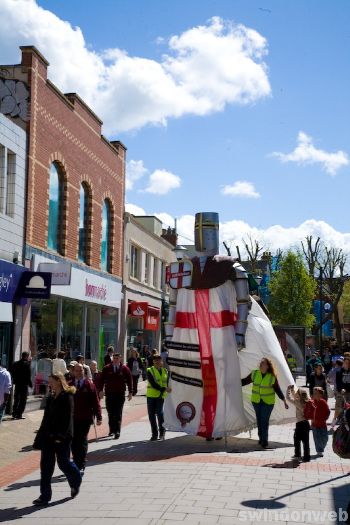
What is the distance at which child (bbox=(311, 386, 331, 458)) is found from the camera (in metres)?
10.9

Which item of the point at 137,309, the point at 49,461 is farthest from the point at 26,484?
the point at 137,309

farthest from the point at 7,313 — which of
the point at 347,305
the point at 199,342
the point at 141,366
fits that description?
the point at 347,305

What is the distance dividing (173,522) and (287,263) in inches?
1694

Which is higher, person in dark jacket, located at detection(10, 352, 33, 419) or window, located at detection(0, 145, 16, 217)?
window, located at detection(0, 145, 16, 217)

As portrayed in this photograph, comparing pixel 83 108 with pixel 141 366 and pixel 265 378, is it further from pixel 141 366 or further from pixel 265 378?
pixel 265 378

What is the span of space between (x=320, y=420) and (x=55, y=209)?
12475mm

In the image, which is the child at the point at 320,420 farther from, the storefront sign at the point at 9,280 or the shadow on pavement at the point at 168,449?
the storefront sign at the point at 9,280

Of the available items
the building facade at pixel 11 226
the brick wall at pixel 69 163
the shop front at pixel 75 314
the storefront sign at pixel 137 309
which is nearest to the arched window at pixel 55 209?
the brick wall at pixel 69 163

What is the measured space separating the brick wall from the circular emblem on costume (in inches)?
316

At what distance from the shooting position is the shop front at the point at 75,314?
63.0ft

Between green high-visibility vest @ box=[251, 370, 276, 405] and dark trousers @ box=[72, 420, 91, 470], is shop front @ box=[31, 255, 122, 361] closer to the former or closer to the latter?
green high-visibility vest @ box=[251, 370, 276, 405]

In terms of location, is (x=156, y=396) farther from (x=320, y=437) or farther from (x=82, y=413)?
(x=82, y=413)

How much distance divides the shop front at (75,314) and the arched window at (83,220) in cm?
84

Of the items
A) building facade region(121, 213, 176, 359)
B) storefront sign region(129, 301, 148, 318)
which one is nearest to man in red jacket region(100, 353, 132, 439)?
building facade region(121, 213, 176, 359)
